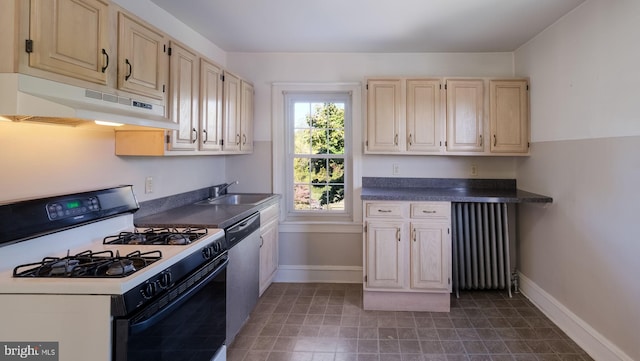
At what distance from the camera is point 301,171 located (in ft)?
12.2

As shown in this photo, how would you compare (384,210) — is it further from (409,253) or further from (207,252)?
(207,252)

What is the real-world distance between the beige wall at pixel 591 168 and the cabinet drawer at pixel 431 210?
2.85 feet

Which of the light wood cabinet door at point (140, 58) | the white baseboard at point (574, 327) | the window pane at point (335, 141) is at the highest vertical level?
the light wood cabinet door at point (140, 58)

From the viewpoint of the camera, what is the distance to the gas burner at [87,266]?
124cm

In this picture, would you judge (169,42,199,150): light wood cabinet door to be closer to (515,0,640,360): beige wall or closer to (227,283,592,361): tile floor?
(227,283,592,361): tile floor

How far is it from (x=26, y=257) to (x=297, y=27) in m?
2.46

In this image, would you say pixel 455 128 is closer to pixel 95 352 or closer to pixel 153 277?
pixel 153 277

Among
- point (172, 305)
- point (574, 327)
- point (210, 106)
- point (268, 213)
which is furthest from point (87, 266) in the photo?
point (574, 327)

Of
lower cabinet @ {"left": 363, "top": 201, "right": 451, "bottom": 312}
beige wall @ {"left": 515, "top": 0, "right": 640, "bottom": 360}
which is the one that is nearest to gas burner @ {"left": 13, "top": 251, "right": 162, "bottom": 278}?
lower cabinet @ {"left": 363, "top": 201, "right": 451, "bottom": 312}

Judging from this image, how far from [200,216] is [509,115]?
291 cm

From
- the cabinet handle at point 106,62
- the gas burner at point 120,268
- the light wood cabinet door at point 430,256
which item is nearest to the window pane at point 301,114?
the light wood cabinet door at point 430,256

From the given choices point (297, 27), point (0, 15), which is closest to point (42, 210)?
point (0, 15)

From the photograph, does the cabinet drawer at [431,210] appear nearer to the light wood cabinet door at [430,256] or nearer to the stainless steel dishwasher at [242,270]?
the light wood cabinet door at [430,256]

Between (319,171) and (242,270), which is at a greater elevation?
(319,171)
